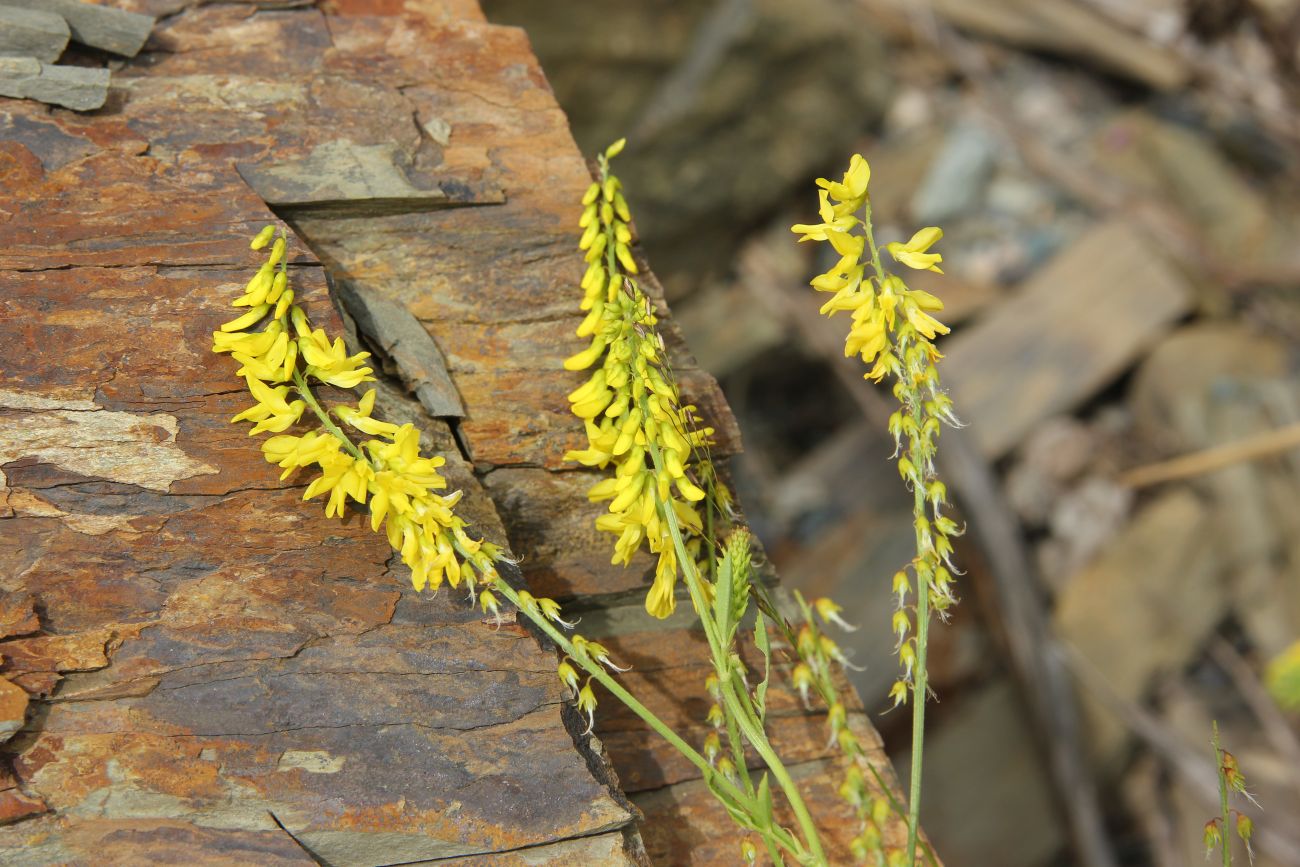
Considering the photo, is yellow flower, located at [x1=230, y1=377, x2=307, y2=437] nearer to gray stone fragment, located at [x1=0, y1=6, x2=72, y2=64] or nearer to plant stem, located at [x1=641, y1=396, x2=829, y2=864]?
plant stem, located at [x1=641, y1=396, x2=829, y2=864]

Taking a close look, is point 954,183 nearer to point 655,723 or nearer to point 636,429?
point 636,429

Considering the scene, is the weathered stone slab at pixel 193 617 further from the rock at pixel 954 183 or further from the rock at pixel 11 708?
the rock at pixel 954 183

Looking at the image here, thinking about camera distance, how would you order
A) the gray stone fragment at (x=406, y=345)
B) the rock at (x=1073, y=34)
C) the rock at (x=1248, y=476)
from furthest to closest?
1. the rock at (x=1073, y=34)
2. the rock at (x=1248, y=476)
3. the gray stone fragment at (x=406, y=345)

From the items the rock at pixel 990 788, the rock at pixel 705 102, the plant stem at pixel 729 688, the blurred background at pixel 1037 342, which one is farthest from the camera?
the rock at pixel 705 102

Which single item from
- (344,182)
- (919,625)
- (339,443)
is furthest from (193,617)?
(919,625)

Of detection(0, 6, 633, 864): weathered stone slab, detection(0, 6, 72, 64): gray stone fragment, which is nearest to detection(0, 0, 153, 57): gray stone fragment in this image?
detection(0, 6, 72, 64): gray stone fragment

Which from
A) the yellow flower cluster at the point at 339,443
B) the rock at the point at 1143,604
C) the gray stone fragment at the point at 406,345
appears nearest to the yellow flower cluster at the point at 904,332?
the yellow flower cluster at the point at 339,443
